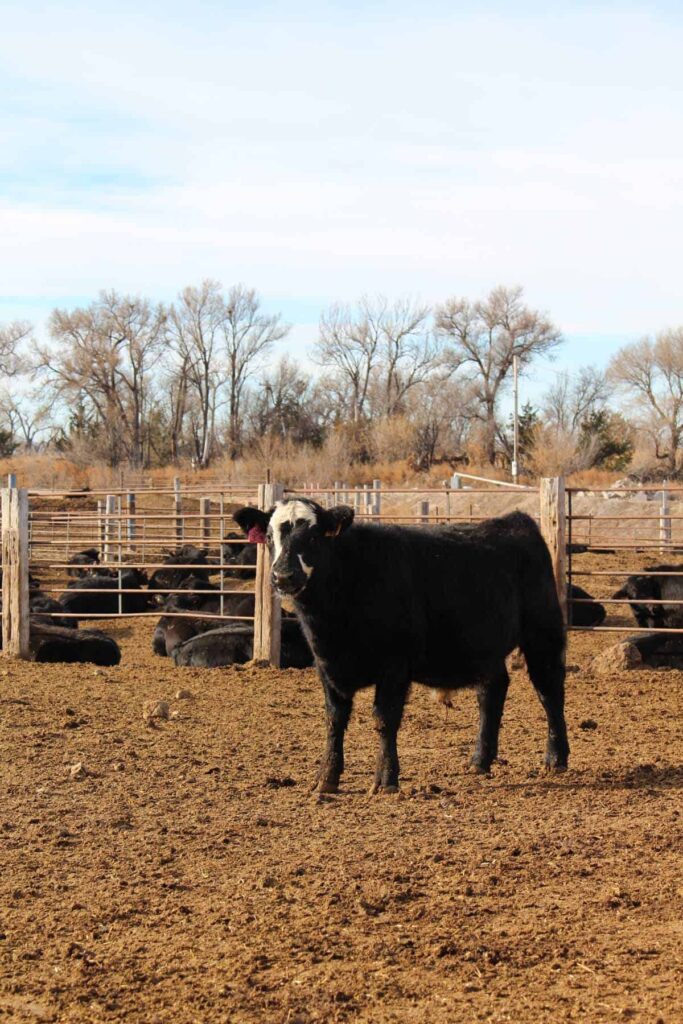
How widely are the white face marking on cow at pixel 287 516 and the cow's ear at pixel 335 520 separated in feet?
0.21

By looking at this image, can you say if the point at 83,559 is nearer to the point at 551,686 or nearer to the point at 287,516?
the point at 551,686

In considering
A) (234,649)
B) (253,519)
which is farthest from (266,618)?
(253,519)

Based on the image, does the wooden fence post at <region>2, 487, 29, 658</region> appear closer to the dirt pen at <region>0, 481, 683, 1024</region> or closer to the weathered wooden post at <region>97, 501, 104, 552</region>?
the weathered wooden post at <region>97, 501, 104, 552</region>

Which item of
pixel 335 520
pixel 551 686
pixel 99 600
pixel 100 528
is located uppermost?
pixel 335 520

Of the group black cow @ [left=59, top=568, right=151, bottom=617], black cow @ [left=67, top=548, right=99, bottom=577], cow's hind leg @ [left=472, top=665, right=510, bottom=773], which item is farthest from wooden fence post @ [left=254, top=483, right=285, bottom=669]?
black cow @ [left=67, top=548, right=99, bottom=577]

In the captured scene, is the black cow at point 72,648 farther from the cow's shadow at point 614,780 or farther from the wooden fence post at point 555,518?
the cow's shadow at point 614,780

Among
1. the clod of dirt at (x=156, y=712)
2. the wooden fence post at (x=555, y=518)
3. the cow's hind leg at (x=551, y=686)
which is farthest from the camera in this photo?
the wooden fence post at (x=555, y=518)

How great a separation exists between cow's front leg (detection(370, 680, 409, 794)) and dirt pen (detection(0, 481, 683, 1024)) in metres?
0.18

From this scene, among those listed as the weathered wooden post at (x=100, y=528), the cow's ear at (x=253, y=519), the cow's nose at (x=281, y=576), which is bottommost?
the weathered wooden post at (x=100, y=528)

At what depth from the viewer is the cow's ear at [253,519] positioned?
21.5 feet

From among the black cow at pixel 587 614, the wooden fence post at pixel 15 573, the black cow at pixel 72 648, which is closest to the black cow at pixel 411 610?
the black cow at pixel 72 648

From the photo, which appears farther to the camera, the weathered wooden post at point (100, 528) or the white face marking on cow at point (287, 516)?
the weathered wooden post at point (100, 528)

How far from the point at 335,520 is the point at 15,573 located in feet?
22.0

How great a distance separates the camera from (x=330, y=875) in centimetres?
473
